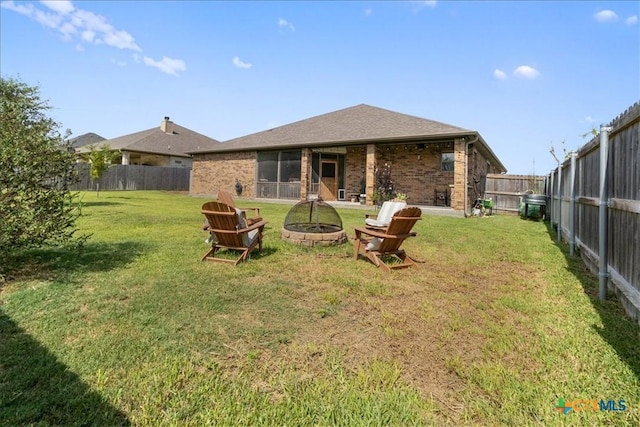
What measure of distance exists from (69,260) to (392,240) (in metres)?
4.90

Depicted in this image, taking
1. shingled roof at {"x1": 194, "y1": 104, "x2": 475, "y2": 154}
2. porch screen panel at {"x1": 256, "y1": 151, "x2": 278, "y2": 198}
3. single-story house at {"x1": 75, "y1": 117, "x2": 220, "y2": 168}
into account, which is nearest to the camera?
shingled roof at {"x1": 194, "y1": 104, "x2": 475, "y2": 154}

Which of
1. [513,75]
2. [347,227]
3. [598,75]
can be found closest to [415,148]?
[513,75]

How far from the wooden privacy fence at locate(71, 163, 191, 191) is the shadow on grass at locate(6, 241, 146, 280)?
23.3m

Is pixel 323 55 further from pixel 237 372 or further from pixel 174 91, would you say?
pixel 237 372

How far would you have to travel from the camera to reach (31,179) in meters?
3.92

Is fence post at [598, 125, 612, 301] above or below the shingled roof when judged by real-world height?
below

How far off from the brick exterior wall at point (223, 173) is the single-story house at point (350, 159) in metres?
0.06

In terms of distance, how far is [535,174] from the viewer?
15.9 meters

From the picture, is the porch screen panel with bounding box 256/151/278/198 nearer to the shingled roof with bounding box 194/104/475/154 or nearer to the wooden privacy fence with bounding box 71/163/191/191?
the shingled roof with bounding box 194/104/475/154

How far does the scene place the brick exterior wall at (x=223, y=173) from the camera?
19.6m

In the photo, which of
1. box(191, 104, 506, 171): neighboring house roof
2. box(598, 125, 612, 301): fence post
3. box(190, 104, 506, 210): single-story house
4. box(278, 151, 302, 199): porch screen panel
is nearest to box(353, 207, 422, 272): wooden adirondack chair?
box(598, 125, 612, 301): fence post

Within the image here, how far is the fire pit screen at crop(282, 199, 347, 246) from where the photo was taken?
6.32 metres

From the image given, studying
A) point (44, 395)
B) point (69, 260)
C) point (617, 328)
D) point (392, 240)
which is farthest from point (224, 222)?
point (617, 328)

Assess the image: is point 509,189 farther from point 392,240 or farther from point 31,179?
point 31,179
